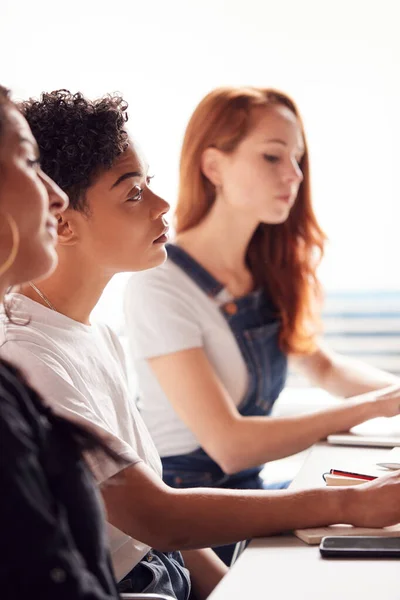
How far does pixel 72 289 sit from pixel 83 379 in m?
0.16

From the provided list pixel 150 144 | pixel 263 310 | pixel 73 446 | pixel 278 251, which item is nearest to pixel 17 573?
pixel 73 446

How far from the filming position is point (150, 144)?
3.28 meters

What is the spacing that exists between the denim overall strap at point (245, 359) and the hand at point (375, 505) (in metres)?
0.87

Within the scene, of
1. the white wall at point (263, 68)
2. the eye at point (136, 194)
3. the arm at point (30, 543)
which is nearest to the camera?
the arm at point (30, 543)

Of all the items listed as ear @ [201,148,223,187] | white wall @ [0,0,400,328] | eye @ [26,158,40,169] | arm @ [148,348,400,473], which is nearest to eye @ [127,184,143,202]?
eye @ [26,158,40,169]

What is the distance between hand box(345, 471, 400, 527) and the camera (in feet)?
3.71

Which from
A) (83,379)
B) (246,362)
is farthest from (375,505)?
(246,362)

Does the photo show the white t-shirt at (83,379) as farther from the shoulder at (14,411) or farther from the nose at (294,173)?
the nose at (294,173)

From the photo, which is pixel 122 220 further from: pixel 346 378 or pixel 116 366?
pixel 346 378

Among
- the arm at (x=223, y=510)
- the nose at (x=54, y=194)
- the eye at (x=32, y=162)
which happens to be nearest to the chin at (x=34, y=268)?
the eye at (x=32, y=162)

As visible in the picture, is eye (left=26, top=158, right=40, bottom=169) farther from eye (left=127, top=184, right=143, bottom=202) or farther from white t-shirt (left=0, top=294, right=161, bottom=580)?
eye (left=127, top=184, right=143, bottom=202)

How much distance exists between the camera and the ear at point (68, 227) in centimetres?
133

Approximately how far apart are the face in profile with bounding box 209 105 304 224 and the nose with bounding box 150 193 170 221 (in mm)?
717

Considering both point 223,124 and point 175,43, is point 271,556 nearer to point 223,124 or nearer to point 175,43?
point 223,124
